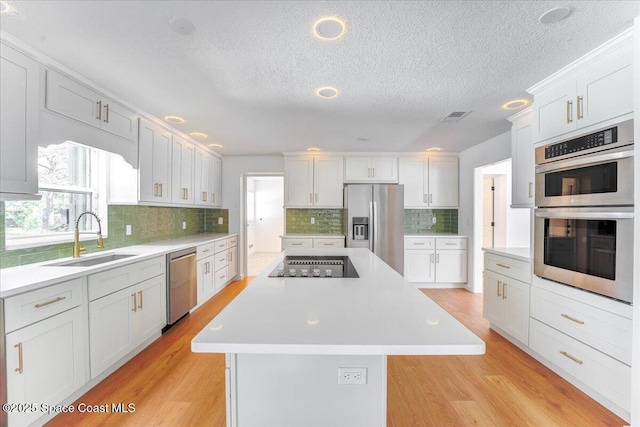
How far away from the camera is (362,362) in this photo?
1.06 metres

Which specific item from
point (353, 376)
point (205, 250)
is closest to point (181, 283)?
point (205, 250)

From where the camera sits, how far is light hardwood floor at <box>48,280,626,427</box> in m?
1.72

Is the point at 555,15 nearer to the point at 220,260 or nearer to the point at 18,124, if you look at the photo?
the point at 18,124

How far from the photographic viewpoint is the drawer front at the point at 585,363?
168cm

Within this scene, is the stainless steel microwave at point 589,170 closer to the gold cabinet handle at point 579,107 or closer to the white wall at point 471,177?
the gold cabinet handle at point 579,107

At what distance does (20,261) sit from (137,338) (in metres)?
1.03

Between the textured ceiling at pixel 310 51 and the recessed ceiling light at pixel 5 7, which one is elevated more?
the recessed ceiling light at pixel 5 7

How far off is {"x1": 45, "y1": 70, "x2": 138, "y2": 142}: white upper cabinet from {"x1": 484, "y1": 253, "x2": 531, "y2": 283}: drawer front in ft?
12.8

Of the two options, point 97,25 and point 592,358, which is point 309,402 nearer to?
point 592,358

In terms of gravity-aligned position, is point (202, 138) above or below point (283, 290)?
above

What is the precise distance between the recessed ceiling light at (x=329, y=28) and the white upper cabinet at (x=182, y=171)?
8.83 ft

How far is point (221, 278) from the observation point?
4.41m

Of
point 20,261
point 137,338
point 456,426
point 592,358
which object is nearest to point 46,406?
point 137,338

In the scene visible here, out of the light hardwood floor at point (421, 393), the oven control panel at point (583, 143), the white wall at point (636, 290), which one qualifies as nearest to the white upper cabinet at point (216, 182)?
the light hardwood floor at point (421, 393)
